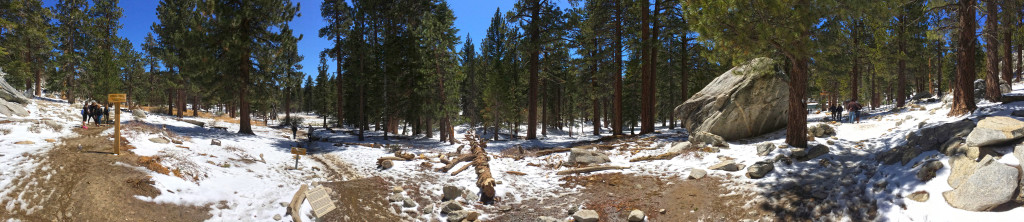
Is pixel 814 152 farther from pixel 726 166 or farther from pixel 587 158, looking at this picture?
pixel 587 158

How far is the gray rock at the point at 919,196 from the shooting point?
5.78 metres

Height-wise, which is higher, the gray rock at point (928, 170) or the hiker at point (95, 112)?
the hiker at point (95, 112)

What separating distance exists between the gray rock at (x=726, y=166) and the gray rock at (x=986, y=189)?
3605 mm

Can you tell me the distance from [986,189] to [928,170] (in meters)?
1.17

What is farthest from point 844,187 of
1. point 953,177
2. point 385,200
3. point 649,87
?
point 649,87

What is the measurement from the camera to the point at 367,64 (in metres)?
25.7

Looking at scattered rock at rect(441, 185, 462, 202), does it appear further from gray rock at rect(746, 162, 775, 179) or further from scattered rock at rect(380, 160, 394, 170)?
gray rock at rect(746, 162, 775, 179)

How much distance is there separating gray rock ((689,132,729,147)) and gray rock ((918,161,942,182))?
4.93 m

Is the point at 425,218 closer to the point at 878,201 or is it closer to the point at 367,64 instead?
the point at 878,201

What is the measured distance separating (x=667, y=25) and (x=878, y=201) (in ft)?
46.7

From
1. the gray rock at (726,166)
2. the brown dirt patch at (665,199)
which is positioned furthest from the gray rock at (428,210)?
the gray rock at (726,166)

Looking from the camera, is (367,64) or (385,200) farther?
(367,64)

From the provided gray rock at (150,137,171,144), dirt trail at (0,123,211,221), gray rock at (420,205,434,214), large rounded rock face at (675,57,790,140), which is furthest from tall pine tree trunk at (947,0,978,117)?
gray rock at (150,137,171,144)

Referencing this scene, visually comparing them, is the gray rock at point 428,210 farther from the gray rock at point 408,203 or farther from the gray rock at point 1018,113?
the gray rock at point 1018,113
